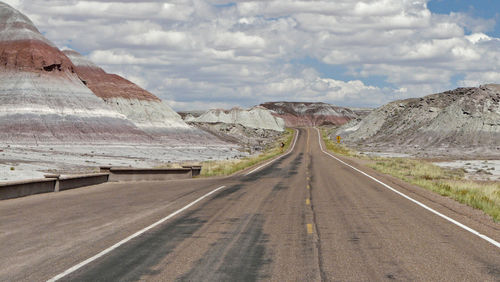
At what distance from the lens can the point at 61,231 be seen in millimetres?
11453

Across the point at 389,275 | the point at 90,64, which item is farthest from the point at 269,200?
the point at 90,64

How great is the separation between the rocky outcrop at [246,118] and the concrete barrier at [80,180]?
157770mm

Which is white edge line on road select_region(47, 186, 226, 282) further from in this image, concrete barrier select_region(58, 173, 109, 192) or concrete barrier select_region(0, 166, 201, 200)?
concrete barrier select_region(58, 173, 109, 192)

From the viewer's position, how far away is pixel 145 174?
29062 mm

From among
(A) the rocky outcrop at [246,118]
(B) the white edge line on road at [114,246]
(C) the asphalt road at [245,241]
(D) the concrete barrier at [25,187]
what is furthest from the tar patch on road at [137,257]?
(A) the rocky outcrop at [246,118]

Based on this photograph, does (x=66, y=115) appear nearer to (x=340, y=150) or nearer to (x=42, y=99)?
(x=42, y=99)

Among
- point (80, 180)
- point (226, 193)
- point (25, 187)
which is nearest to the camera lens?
point (25, 187)

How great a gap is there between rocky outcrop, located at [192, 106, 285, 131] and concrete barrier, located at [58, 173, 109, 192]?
15777cm

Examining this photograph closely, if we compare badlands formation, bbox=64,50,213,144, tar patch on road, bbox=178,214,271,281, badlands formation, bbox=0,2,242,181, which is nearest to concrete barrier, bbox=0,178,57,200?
tar patch on road, bbox=178,214,271,281

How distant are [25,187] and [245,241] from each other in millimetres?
11593

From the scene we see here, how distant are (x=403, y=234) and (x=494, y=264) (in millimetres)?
2806

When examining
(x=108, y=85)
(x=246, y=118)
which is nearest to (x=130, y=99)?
(x=108, y=85)

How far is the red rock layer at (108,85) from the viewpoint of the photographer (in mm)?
115500

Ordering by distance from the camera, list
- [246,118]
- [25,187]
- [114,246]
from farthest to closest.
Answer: [246,118], [25,187], [114,246]
